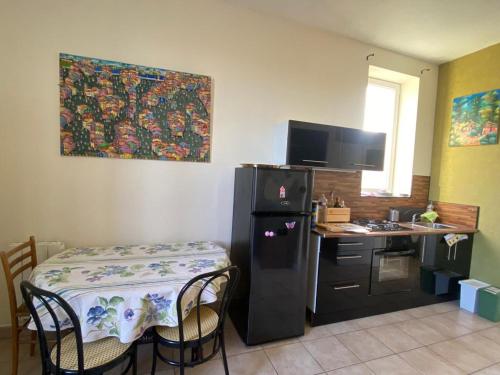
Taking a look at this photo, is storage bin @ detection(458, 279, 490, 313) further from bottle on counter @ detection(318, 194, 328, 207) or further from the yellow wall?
bottle on counter @ detection(318, 194, 328, 207)

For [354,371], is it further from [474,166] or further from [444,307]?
[474,166]

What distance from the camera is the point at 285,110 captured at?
2.52m

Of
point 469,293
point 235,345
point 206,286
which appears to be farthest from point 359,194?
point 206,286

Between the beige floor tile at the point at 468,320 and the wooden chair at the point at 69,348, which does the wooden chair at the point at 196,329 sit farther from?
the beige floor tile at the point at 468,320

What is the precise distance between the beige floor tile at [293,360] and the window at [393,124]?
1.98 metres

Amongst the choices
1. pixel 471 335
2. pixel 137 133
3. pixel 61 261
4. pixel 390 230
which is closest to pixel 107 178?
pixel 137 133

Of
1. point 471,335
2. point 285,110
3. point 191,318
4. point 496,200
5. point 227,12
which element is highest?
point 227,12

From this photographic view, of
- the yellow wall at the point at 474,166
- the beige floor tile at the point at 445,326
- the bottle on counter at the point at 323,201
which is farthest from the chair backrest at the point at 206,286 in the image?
the yellow wall at the point at 474,166

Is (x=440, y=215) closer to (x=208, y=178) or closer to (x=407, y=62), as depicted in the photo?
(x=407, y=62)

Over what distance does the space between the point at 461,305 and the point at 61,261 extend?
12.6 feet

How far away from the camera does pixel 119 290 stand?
4.23 ft

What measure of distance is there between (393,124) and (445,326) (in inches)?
94.7

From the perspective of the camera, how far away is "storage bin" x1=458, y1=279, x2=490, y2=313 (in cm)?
265

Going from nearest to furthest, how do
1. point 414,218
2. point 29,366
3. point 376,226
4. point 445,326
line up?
point 29,366 → point 445,326 → point 376,226 → point 414,218
